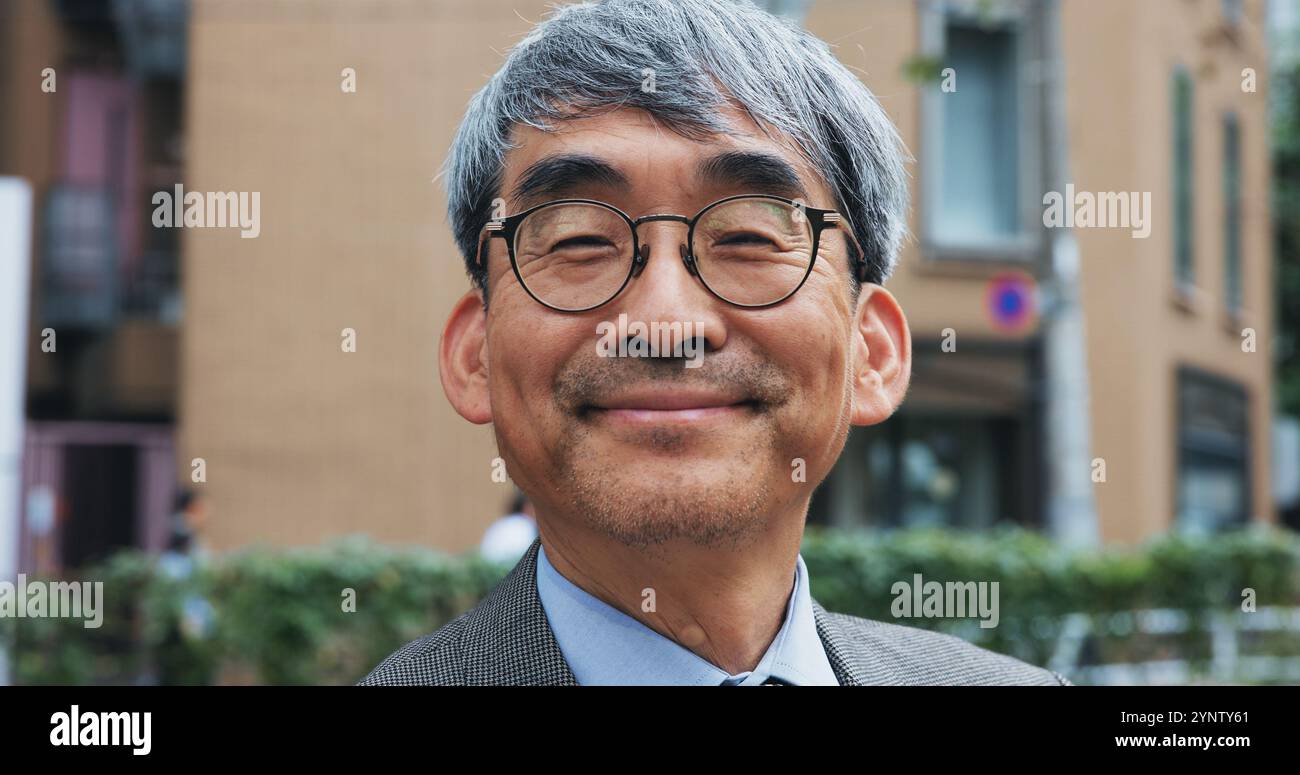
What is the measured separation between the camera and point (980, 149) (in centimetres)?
1178

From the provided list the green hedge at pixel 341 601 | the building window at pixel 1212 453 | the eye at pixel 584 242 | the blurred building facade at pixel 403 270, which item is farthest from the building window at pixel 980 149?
the eye at pixel 584 242

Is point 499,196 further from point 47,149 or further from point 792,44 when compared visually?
point 47,149

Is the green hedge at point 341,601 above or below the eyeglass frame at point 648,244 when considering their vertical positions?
below

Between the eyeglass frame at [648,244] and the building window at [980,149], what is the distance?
10.4m

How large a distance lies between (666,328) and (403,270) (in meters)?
9.43

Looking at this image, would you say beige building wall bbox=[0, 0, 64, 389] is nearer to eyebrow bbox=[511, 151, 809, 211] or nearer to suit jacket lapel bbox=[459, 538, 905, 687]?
suit jacket lapel bbox=[459, 538, 905, 687]

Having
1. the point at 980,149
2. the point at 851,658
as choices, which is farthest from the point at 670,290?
the point at 980,149

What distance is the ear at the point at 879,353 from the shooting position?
4.83ft

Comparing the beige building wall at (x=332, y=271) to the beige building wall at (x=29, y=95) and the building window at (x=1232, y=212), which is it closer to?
the beige building wall at (x=29, y=95)

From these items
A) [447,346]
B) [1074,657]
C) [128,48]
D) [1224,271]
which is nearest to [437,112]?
[128,48]

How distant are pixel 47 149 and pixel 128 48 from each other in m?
1.12

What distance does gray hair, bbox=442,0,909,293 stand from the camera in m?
1.38

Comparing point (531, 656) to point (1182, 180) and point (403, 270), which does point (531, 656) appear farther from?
point (1182, 180)

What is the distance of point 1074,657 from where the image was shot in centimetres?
711
